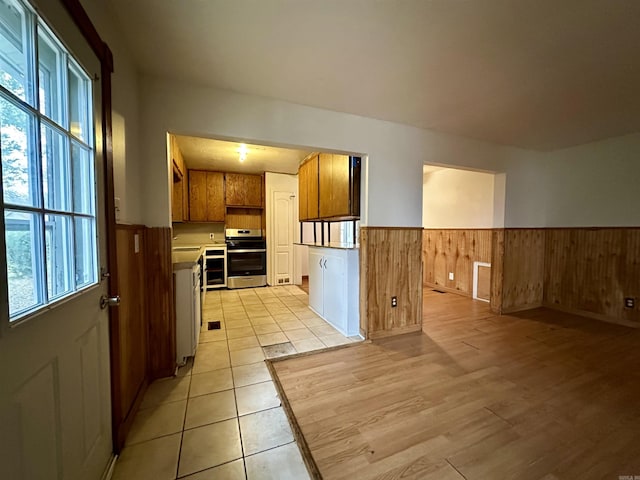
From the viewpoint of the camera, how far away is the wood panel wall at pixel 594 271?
3191mm

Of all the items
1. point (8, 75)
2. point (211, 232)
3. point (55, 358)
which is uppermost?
point (8, 75)

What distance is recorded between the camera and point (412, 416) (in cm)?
165

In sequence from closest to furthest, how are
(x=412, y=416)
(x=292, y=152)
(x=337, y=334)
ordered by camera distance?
(x=412, y=416) → (x=337, y=334) → (x=292, y=152)

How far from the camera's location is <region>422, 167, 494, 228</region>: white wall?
4242 millimetres

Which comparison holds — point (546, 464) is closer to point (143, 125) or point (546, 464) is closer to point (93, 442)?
point (93, 442)

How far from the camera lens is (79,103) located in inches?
43.9

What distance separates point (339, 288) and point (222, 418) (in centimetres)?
169

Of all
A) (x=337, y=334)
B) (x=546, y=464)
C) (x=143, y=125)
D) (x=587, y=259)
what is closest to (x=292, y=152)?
(x=143, y=125)

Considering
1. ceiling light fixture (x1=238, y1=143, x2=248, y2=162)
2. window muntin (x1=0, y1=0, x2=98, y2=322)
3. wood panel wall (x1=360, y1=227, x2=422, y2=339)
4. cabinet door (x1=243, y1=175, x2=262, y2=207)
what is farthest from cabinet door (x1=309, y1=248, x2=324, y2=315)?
window muntin (x1=0, y1=0, x2=98, y2=322)

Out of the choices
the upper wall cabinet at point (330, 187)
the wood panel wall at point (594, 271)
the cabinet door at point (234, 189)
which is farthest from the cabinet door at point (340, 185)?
the wood panel wall at point (594, 271)

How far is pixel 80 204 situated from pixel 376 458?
1864mm

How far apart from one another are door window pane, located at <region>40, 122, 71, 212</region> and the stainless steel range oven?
171 inches

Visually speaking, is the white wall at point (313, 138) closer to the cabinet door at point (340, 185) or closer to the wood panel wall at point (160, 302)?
the wood panel wall at point (160, 302)

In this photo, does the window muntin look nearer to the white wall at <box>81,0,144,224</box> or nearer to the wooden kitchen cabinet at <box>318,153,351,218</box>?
the white wall at <box>81,0,144,224</box>
